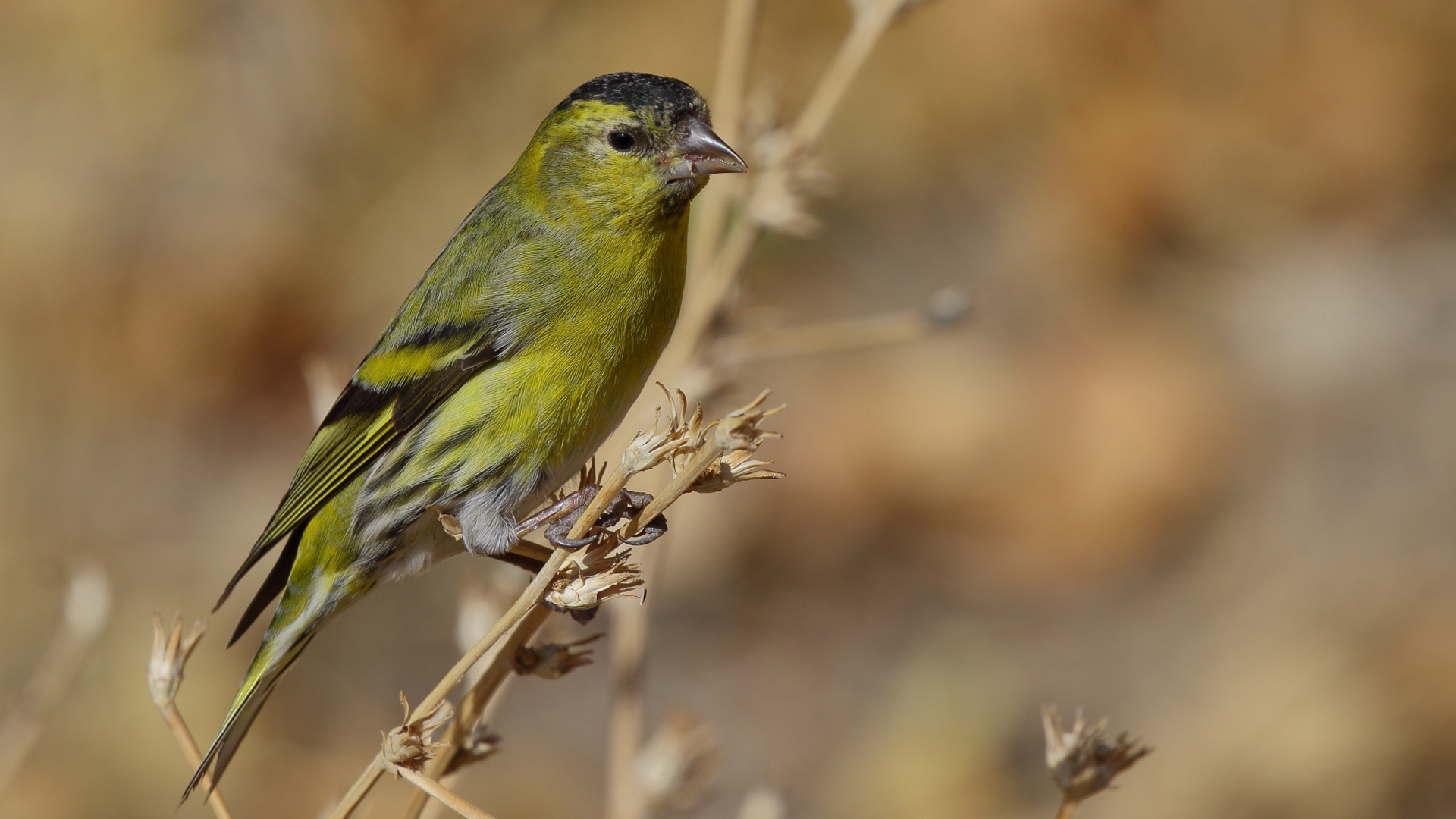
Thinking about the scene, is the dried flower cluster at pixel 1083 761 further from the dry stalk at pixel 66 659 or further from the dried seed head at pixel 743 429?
the dry stalk at pixel 66 659

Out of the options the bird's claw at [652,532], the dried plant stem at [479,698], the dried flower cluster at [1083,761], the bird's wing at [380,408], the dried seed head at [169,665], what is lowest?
the dried seed head at [169,665]

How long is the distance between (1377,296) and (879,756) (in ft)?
11.7

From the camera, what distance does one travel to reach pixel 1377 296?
6.60m

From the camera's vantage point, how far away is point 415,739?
1.85 meters

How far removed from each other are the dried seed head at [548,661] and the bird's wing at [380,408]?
3.15 ft

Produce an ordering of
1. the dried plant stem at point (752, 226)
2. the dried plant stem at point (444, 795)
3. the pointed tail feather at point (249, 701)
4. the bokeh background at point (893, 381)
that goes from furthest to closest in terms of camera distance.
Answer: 1. the bokeh background at point (893, 381)
2. the dried plant stem at point (752, 226)
3. the pointed tail feather at point (249, 701)
4. the dried plant stem at point (444, 795)

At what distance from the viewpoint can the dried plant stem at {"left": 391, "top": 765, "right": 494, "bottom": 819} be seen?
179 centimetres

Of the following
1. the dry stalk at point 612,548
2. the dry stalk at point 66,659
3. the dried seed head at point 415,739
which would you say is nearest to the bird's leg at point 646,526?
the dry stalk at point 612,548

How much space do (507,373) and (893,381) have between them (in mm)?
3917

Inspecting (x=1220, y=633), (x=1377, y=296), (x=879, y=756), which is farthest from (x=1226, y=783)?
(x=1377, y=296)

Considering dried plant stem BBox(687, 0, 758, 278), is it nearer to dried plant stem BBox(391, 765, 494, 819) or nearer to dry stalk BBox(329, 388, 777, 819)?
dry stalk BBox(329, 388, 777, 819)

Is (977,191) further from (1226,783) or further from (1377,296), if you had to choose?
A: (1226,783)

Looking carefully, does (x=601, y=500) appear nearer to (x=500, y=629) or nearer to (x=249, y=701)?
(x=500, y=629)

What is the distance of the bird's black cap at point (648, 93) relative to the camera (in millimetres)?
3005
